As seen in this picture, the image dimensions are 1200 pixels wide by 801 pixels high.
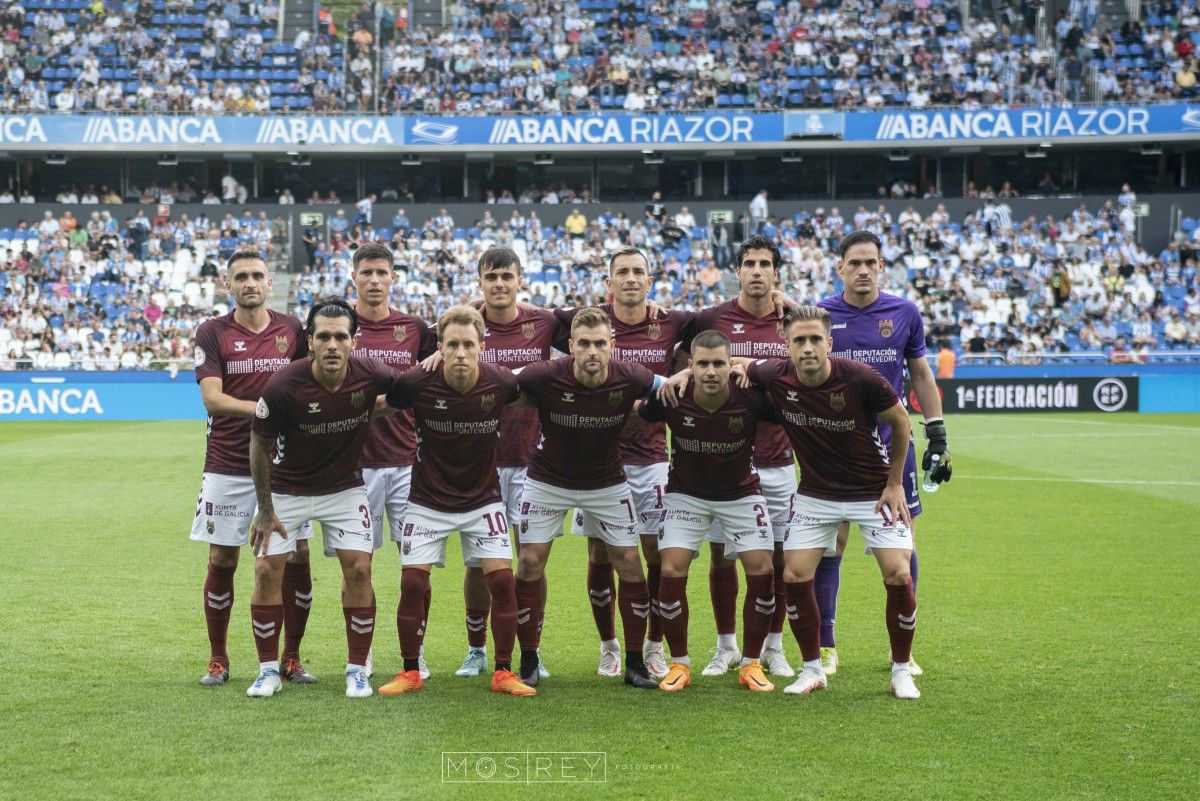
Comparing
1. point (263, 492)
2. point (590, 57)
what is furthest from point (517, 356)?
point (590, 57)

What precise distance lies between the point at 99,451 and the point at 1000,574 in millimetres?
16304

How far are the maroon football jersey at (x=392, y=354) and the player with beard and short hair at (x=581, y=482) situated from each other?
0.99 m

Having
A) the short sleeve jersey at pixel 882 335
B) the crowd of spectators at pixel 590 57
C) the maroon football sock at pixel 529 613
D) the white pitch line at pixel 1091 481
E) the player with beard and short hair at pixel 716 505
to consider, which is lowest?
the white pitch line at pixel 1091 481

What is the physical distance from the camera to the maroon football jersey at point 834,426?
693cm

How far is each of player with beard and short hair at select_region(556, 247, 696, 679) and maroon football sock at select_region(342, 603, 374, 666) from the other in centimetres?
135

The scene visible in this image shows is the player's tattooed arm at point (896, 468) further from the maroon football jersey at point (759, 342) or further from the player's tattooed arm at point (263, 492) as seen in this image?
the player's tattooed arm at point (263, 492)

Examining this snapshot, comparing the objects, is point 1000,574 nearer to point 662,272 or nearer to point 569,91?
point 662,272

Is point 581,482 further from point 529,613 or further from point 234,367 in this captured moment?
point 234,367

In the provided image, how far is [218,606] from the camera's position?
724cm

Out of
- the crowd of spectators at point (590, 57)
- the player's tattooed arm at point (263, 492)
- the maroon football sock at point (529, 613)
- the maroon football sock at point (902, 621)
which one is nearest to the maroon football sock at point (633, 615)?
the maroon football sock at point (529, 613)

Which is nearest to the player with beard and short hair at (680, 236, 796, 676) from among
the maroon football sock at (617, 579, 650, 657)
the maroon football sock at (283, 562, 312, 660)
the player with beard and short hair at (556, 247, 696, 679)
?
the player with beard and short hair at (556, 247, 696, 679)

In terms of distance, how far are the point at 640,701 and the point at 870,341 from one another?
103 inches

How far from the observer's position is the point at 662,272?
35906 millimetres

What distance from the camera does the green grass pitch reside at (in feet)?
17.5
